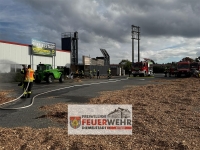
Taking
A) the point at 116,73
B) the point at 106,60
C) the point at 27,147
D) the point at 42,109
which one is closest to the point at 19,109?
the point at 42,109

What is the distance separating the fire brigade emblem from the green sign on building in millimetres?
28865

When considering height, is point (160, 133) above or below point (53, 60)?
below

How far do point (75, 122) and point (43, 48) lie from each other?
31.1 meters

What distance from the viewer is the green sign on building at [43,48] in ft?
109

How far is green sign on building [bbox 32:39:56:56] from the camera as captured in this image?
33.3 metres

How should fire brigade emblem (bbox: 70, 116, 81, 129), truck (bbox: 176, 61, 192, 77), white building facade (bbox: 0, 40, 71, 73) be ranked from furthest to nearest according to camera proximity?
truck (bbox: 176, 61, 192, 77)
white building facade (bbox: 0, 40, 71, 73)
fire brigade emblem (bbox: 70, 116, 81, 129)

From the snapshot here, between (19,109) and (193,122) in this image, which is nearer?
(193,122)

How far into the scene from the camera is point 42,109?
8.66m

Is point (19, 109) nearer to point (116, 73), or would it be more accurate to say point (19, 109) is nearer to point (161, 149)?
point (161, 149)

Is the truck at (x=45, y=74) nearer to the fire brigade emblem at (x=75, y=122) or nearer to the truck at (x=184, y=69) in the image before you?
the fire brigade emblem at (x=75, y=122)

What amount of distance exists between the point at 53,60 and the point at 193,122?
3339 centimetres
